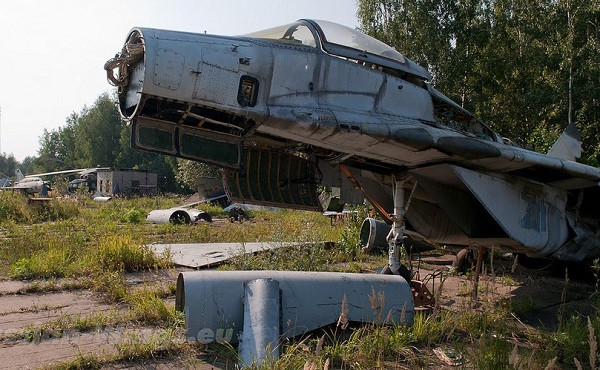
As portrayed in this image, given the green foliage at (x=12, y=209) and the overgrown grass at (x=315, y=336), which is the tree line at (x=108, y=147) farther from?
the overgrown grass at (x=315, y=336)

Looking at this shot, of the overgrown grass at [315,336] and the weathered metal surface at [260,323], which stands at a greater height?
the weathered metal surface at [260,323]

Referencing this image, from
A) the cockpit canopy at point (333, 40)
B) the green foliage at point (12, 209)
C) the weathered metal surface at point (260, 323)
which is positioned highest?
the cockpit canopy at point (333, 40)

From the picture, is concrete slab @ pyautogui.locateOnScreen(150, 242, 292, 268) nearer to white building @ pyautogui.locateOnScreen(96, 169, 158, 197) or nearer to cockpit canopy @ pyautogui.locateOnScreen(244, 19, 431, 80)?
cockpit canopy @ pyautogui.locateOnScreen(244, 19, 431, 80)

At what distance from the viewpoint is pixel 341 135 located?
197 inches

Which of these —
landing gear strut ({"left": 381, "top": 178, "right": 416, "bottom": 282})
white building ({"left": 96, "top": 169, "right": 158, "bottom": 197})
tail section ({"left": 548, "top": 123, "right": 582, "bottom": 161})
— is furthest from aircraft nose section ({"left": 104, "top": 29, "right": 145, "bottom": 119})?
white building ({"left": 96, "top": 169, "right": 158, "bottom": 197})

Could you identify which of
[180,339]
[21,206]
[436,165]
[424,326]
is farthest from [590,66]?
[21,206]

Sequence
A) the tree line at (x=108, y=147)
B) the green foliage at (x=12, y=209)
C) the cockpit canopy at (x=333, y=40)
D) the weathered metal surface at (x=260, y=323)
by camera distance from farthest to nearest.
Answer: the tree line at (x=108, y=147)
the green foliage at (x=12, y=209)
the cockpit canopy at (x=333, y=40)
the weathered metal surface at (x=260, y=323)

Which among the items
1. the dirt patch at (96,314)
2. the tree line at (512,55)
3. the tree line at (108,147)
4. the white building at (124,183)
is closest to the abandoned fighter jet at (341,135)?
the dirt patch at (96,314)

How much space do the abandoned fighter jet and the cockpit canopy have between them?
0.06 ft

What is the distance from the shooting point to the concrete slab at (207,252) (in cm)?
786

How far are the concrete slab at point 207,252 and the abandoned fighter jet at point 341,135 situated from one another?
201cm

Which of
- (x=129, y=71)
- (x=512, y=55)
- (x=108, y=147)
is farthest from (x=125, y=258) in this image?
(x=108, y=147)

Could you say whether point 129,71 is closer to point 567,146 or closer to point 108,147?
point 567,146

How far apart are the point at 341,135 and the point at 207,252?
4548 millimetres
